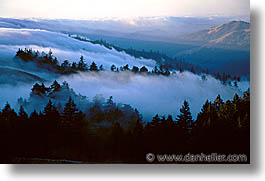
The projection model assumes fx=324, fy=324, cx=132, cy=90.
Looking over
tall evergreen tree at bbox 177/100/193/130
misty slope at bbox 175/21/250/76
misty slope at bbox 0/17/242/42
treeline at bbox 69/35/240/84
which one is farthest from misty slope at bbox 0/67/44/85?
misty slope at bbox 175/21/250/76

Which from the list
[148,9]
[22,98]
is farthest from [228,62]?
[22,98]

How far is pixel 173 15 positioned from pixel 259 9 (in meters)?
1.08

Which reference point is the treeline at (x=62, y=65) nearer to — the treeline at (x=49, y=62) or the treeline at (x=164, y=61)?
the treeline at (x=49, y=62)

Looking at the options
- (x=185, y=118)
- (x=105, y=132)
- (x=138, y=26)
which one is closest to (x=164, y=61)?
(x=138, y=26)

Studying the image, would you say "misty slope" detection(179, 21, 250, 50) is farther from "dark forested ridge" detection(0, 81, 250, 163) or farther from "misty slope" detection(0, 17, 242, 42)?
"dark forested ridge" detection(0, 81, 250, 163)

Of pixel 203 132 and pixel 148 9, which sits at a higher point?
pixel 148 9

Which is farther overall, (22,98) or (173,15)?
(173,15)

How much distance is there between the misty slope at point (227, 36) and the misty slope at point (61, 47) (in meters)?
0.79

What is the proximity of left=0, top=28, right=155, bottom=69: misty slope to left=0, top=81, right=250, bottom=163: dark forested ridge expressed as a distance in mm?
Answer: 467

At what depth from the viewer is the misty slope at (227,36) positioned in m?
4.10

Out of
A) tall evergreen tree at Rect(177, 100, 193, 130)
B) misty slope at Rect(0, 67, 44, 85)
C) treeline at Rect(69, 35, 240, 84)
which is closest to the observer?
misty slope at Rect(0, 67, 44, 85)

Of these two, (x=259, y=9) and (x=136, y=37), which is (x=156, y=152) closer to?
(x=136, y=37)

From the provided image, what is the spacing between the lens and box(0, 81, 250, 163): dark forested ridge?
393cm

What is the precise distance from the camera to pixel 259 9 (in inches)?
161
